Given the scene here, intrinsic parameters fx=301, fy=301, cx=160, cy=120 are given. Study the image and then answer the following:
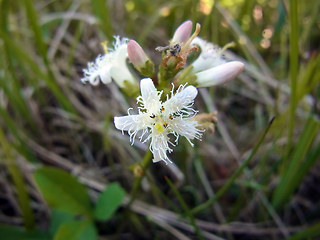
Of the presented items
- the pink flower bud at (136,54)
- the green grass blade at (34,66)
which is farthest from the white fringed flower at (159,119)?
the green grass blade at (34,66)

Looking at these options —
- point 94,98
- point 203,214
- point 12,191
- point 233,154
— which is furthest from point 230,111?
point 12,191

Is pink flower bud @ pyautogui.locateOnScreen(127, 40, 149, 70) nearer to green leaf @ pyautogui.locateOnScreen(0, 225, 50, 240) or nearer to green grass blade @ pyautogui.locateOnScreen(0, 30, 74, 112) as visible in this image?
green grass blade @ pyautogui.locateOnScreen(0, 30, 74, 112)

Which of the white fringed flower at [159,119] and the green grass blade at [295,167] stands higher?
the white fringed flower at [159,119]

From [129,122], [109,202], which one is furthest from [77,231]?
[129,122]

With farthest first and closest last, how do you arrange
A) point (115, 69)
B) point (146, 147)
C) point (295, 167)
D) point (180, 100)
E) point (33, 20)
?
point (146, 147)
point (33, 20)
point (295, 167)
point (115, 69)
point (180, 100)

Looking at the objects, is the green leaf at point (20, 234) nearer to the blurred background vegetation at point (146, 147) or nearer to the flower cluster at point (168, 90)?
the blurred background vegetation at point (146, 147)

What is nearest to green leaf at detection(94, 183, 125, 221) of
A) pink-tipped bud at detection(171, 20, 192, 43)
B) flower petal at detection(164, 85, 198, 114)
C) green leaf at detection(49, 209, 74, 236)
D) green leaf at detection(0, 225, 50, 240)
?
green leaf at detection(49, 209, 74, 236)

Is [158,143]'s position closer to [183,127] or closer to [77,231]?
[183,127]
